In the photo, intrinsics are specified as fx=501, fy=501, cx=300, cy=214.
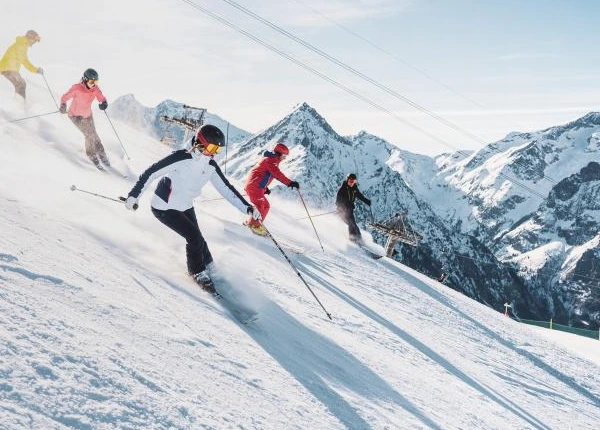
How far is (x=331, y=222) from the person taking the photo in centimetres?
1611

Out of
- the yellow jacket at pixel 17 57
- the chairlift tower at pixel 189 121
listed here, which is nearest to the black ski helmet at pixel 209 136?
the yellow jacket at pixel 17 57

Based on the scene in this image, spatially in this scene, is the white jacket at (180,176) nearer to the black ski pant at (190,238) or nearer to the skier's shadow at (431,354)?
the black ski pant at (190,238)

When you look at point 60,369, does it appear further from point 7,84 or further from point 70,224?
point 7,84

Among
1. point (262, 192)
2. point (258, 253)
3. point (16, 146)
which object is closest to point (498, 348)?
→ point (258, 253)

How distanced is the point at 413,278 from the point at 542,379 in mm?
4994

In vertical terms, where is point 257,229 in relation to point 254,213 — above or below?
below

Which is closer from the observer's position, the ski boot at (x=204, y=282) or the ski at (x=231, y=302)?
the ski at (x=231, y=302)

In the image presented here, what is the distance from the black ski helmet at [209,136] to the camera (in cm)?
578

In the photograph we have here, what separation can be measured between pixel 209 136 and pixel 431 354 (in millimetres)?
4449

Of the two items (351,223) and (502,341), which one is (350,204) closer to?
(351,223)

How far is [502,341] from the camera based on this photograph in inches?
402

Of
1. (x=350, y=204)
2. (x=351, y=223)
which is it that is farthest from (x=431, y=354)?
(x=350, y=204)

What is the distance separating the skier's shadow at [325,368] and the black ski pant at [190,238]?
0.92m

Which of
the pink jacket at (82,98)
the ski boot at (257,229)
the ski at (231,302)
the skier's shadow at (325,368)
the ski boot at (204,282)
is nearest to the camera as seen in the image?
the skier's shadow at (325,368)
